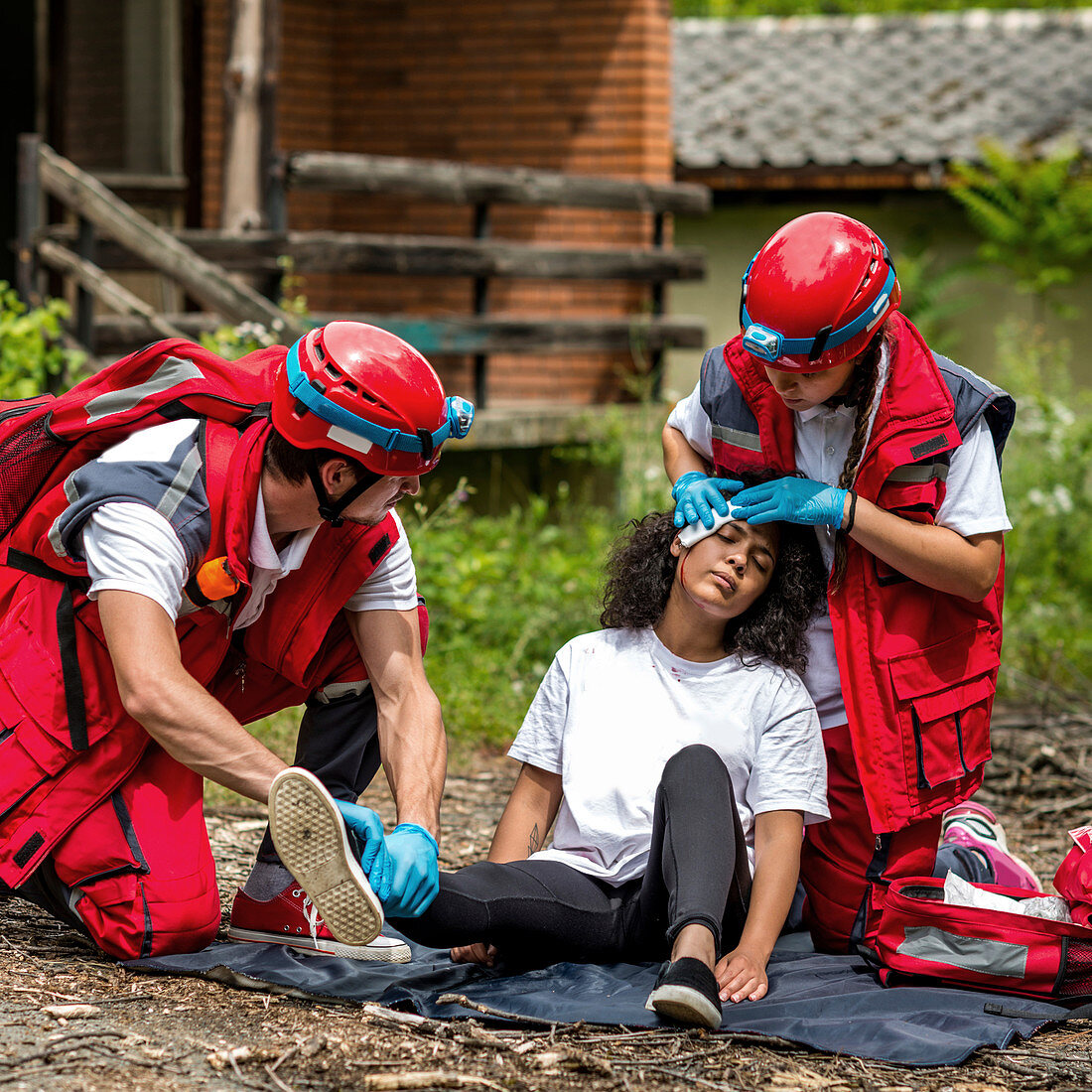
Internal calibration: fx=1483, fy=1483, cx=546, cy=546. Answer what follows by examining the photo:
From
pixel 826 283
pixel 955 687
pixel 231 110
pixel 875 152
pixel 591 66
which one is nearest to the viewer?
pixel 826 283

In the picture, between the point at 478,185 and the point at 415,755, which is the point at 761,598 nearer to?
the point at 415,755

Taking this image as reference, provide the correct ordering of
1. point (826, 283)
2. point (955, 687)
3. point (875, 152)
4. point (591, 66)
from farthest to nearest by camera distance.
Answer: point (875, 152) → point (591, 66) → point (955, 687) → point (826, 283)

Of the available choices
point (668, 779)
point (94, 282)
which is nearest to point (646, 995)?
point (668, 779)

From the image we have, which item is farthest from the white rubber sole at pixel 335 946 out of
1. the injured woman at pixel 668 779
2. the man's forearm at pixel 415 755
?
the man's forearm at pixel 415 755

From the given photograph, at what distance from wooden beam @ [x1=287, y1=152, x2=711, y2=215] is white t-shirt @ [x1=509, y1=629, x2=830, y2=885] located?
14.5ft

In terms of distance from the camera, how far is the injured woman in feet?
10.1

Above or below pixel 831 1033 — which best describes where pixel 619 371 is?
above

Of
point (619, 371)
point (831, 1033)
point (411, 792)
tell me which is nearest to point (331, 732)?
point (411, 792)

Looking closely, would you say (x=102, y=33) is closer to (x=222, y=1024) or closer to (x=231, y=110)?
(x=231, y=110)

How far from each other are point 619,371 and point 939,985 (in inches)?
280

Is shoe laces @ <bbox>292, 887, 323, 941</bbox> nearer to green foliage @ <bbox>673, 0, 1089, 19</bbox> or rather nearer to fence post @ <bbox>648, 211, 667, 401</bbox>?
fence post @ <bbox>648, 211, 667, 401</bbox>

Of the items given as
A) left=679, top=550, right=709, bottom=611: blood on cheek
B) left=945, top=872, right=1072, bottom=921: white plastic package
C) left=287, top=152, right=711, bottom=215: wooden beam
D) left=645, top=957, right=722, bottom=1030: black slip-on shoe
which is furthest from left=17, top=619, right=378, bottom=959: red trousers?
left=287, top=152, right=711, bottom=215: wooden beam

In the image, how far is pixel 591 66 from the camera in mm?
10320

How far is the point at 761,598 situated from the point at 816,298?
741 mm
